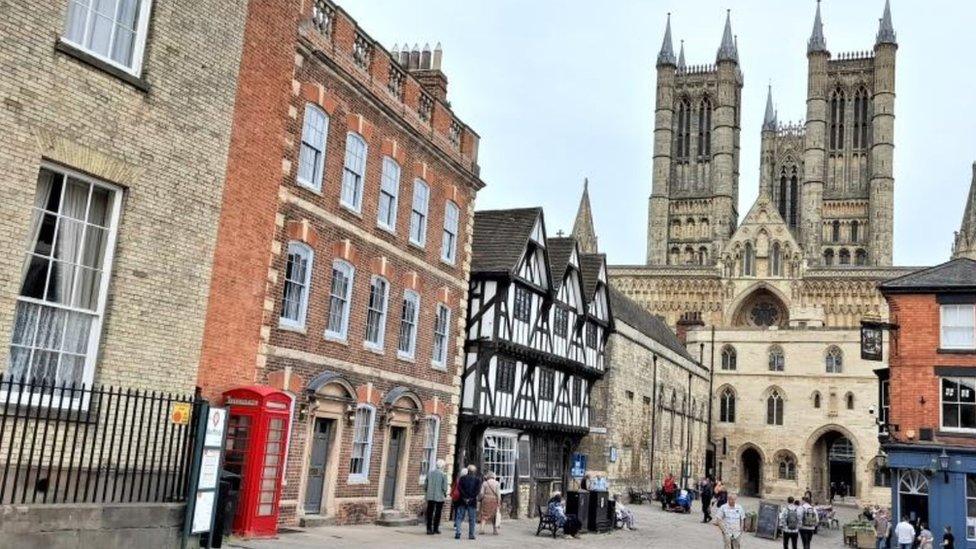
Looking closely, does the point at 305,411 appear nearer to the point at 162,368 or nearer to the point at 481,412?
the point at 162,368

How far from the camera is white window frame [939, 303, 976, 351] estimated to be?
27516 mm

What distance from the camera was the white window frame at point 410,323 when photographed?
21125mm

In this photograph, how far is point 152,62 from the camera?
38.9 feet

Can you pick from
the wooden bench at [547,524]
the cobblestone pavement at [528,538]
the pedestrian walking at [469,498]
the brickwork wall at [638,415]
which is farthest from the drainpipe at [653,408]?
the pedestrian walking at [469,498]

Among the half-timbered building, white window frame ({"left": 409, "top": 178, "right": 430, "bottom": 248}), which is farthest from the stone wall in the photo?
the half-timbered building

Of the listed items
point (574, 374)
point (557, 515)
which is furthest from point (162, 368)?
point (574, 374)

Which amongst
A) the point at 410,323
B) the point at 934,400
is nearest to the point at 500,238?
the point at 410,323

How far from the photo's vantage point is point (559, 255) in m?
31.1

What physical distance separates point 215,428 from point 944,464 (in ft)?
72.6

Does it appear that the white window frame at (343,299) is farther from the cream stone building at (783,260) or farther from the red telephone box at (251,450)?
the cream stone building at (783,260)

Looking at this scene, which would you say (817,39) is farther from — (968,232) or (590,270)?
(590,270)

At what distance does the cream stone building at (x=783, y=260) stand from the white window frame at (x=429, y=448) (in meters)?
44.7

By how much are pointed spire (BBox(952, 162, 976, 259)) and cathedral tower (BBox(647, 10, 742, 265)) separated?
73.6 feet

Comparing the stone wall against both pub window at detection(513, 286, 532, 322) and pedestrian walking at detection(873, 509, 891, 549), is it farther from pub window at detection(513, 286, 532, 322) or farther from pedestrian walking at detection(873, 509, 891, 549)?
pedestrian walking at detection(873, 509, 891, 549)
